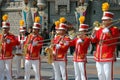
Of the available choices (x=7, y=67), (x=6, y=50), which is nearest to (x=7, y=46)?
(x=6, y=50)

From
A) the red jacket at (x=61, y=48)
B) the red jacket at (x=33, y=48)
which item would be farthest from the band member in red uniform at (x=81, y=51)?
the red jacket at (x=33, y=48)

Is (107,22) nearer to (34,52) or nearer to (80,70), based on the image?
(80,70)

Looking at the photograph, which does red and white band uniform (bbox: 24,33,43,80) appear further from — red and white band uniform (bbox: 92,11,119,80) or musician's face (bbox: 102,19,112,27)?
musician's face (bbox: 102,19,112,27)

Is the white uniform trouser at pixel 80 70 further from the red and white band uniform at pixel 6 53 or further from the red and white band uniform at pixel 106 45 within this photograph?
the red and white band uniform at pixel 6 53

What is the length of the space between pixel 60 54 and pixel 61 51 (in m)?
0.09

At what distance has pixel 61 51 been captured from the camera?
9.16 meters

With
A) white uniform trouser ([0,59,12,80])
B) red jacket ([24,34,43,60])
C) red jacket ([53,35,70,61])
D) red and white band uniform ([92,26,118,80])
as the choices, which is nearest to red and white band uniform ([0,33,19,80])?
white uniform trouser ([0,59,12,80])

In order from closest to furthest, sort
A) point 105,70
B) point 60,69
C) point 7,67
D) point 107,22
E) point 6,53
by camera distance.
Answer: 1. point 105,70
2. point 107,22
3. point 60,69
4. point 7,67
5. point 6,53

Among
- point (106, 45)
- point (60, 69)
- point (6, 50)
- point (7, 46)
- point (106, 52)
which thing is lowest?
point (60, 69)

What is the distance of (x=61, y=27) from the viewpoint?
908 cm

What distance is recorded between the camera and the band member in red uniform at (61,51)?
904 cm

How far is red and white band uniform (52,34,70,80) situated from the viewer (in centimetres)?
904

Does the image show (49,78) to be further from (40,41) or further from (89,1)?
(89,1)

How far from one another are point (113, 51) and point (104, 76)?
588 millimetres
